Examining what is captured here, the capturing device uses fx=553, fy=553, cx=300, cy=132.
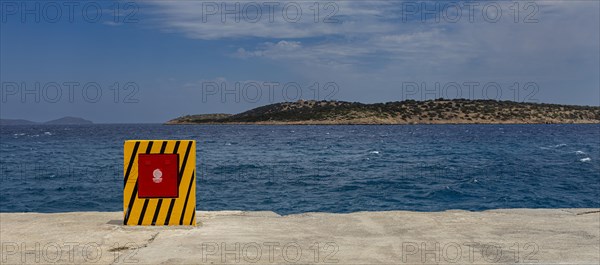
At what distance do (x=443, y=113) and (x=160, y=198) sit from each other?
154802mm

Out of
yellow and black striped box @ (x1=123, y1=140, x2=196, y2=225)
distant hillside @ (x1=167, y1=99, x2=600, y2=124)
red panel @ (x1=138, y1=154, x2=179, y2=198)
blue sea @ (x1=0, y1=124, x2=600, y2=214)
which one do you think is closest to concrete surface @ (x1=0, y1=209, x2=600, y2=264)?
yellow and black striped box @ (x1=123, y1=140, x2=196, y2=225)

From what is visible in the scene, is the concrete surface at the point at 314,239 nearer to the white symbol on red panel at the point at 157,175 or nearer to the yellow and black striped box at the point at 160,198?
the yellow and black striped box at the point at 160,198

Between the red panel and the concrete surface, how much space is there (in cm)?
52

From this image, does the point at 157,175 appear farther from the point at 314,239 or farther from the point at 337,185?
the point at 337,185

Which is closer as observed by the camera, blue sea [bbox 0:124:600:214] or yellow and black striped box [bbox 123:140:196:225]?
yellow and black striped box [bbox 123:140:196:225]

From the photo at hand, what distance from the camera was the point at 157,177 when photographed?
25.5 ft

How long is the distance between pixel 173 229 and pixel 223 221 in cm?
91

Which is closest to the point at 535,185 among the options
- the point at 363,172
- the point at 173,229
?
the point at 363,172

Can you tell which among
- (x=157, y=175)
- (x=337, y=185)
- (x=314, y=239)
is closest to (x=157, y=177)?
(x=157, y=175)

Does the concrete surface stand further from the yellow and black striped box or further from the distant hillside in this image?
the distant hillside

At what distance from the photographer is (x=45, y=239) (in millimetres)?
7078

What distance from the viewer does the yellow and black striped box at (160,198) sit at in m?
7.78

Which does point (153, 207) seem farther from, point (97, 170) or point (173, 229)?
point (97, 170)

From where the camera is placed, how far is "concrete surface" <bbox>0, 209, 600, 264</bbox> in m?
6.15
